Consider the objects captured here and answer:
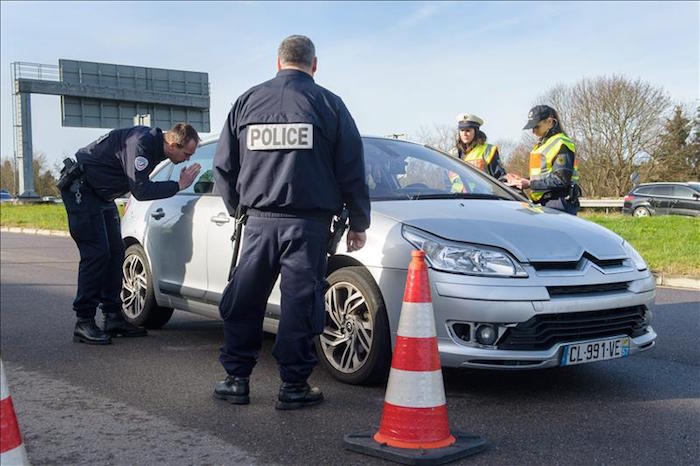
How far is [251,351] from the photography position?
14.6 ft

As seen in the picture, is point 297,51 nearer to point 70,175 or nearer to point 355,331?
point 355,331

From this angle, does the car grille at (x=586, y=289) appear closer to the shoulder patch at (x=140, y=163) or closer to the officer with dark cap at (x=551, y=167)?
the officer with dark cap at (x=551, y=167)

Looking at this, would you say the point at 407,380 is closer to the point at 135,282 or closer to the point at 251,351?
the point at 251,351

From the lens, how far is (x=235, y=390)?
4.44 meters

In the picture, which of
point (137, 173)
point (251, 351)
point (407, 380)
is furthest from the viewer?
point (137, 173)

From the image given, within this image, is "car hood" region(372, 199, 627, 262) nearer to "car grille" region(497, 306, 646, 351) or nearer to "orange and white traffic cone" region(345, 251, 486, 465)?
"car grille" region(497, 306, 646, 351)

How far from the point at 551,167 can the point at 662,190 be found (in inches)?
942

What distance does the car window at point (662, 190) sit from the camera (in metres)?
28.4

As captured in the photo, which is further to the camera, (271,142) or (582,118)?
(582,118)

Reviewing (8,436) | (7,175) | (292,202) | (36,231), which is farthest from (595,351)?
(7,175)

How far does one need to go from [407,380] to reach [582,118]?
129ft

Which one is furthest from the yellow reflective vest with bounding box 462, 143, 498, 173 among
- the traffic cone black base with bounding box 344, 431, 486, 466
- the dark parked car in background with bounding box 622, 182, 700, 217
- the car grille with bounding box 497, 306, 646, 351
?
the dark parked car in background with bounding box 622, 182, 700, 217

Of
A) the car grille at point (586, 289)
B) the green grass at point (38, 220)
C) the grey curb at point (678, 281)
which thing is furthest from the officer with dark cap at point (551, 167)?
the green grass at point (38, 220)

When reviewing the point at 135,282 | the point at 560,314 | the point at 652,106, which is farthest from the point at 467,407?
the point at 652,106
